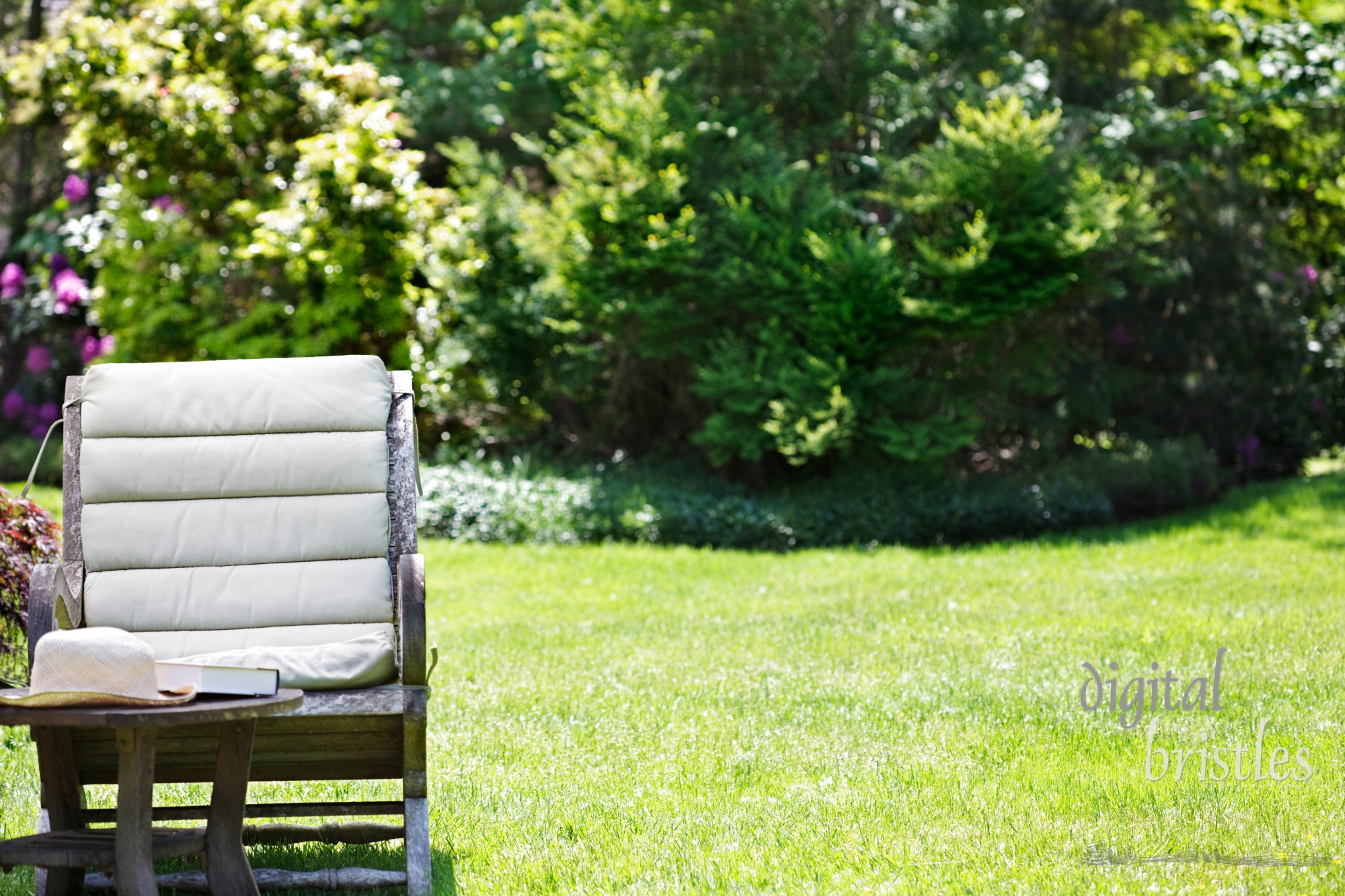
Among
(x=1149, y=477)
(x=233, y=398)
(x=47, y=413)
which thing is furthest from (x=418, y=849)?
(x=47, y=413)

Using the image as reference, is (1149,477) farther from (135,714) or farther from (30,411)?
(30,411)

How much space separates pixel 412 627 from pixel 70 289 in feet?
32.9

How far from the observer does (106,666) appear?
2432mm

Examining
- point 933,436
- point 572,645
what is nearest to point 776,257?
point 933,436

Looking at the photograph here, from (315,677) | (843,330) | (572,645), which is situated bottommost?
(572,645)

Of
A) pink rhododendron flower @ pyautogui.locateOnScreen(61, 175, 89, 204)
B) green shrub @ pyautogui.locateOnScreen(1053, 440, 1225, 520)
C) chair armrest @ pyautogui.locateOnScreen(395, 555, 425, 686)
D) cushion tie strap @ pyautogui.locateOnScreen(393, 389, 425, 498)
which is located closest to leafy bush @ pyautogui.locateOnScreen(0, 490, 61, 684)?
cushion tie strap @ pyautogui.locateOnScreen(393, 389, 425, 498)

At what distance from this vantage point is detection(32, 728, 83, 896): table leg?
2.97 m

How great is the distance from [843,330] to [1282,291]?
16.3ft

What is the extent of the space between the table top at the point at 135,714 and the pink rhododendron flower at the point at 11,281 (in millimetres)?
11473

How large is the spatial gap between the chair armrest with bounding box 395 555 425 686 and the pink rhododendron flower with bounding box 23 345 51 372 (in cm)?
1075

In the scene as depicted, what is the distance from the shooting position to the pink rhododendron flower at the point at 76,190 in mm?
12078

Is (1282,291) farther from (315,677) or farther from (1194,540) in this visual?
(315,677)

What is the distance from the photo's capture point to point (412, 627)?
2898mm

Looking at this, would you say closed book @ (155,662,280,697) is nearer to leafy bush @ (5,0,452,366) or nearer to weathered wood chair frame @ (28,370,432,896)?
weathered wood chair frame @ (28,370,432,896)
